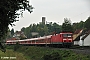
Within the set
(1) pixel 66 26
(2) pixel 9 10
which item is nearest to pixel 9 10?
(2) pixel 9 10

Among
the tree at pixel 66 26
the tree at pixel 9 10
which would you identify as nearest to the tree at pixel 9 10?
the tree at pixel 9 10

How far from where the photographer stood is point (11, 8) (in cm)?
1449

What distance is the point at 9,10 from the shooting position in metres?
14.3

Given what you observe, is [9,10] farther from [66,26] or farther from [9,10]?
[66,26]

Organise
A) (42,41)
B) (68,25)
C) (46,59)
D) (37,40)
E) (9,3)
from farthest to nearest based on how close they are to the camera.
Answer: (68,25), (37,40), (42,41), (46,59), (9,3)

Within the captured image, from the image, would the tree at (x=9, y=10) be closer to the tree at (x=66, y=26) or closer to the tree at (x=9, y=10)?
the tree at (x=9, y=10)

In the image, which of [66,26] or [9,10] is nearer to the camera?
[9,10]

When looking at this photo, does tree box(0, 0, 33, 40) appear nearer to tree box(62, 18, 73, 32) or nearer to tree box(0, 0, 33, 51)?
tree box(0, 0, 33, 51)

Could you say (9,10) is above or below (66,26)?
below

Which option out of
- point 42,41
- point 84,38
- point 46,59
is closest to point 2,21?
point 46,59

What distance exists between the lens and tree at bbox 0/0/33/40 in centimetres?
1406

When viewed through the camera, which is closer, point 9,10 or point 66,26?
point 9,10

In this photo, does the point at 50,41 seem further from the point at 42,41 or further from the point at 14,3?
the point at 14,3

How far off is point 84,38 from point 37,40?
14.5 meters
